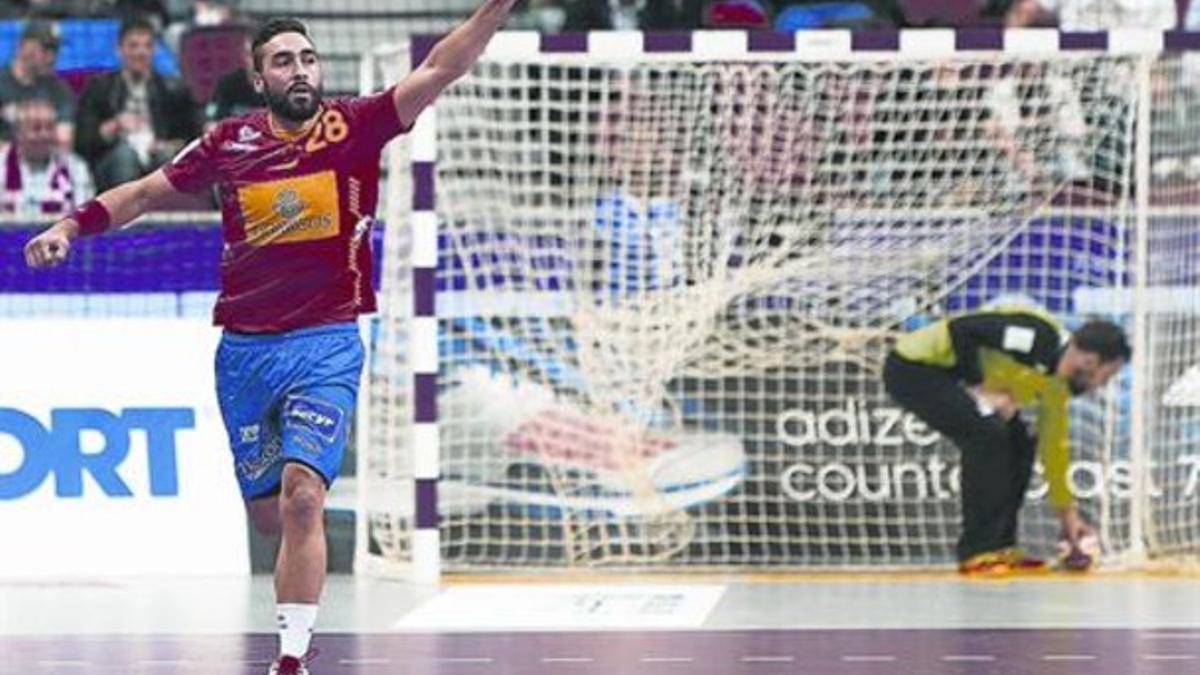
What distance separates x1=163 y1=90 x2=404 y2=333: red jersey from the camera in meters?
11.7

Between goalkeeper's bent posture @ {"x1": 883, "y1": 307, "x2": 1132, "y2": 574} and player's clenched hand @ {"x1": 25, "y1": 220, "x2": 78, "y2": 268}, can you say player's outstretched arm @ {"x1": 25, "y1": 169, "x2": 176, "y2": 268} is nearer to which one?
player's clenched hand @ {"x1": 25, "y1": 220, "x2": 78, "y2": 268}

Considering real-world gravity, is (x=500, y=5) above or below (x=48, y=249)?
above

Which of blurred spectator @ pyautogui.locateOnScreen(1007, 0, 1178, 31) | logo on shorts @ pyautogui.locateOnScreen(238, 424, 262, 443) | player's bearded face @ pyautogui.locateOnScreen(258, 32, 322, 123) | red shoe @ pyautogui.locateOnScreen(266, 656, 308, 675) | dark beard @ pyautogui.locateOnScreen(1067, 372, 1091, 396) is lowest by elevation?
red shoe @ pyautogui.locateOnScreen(266, 656, 308, 675)

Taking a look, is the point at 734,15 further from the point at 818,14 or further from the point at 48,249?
the point at 48,249

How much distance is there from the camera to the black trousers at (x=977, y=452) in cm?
1659

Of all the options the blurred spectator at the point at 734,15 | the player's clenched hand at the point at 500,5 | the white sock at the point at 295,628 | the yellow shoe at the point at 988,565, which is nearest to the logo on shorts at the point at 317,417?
the white sock at the point at 295,628

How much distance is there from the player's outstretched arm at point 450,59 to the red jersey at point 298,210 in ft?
0.23

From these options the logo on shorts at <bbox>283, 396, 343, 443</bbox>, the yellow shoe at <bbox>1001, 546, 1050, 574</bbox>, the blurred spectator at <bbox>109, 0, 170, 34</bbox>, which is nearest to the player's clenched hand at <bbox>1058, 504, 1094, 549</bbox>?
the yellow shoe at <bbox>1001, 546, 1050, 574</bbox>

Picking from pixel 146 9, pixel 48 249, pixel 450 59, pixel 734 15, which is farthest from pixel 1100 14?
pixel 48 249

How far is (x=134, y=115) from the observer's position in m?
20.6

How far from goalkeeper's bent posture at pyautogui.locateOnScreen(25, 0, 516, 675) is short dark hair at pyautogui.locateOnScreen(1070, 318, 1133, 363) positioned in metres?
5.57

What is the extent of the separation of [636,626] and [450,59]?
3523mm

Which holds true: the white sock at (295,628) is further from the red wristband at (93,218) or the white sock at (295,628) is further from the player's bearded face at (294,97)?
the player's bearded face at (294,97)

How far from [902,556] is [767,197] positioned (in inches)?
78.7
